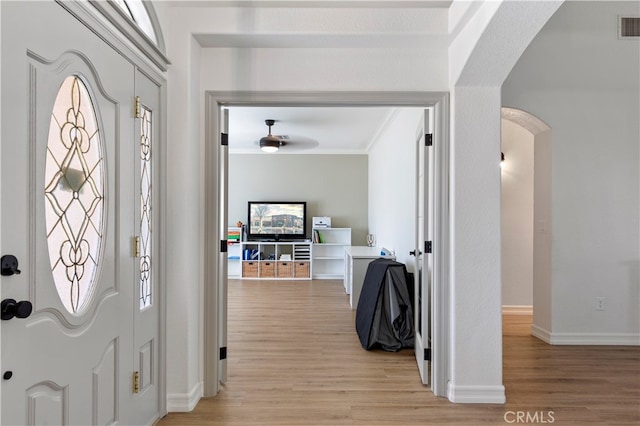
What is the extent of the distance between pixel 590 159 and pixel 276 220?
5265 millimetres

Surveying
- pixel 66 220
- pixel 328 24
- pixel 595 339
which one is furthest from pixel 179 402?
pixel 595 339

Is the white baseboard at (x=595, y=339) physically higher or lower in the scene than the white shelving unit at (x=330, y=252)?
lower

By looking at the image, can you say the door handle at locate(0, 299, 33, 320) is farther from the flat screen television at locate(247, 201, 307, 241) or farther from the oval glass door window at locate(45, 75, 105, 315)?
the flat screen television at locate(247, 201, 307, 241)

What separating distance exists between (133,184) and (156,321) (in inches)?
33.2

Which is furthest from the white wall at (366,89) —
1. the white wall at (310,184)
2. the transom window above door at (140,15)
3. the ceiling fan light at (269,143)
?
the white wall at (310,184)

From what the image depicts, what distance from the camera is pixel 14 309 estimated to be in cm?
119

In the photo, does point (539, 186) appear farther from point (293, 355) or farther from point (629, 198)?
point (293, 355)

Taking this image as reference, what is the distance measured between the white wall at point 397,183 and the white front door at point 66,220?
225cm

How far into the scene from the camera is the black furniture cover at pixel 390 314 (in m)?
3.53

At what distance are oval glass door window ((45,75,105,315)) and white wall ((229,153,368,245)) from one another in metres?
6.03

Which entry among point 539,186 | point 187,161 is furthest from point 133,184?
point 539,186

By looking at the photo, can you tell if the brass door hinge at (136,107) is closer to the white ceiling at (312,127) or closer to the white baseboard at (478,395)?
the white baseboard at (478,395)

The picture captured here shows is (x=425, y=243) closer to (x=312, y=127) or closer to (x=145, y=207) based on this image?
(x=145, y=207)

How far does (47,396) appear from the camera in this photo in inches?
54.0
